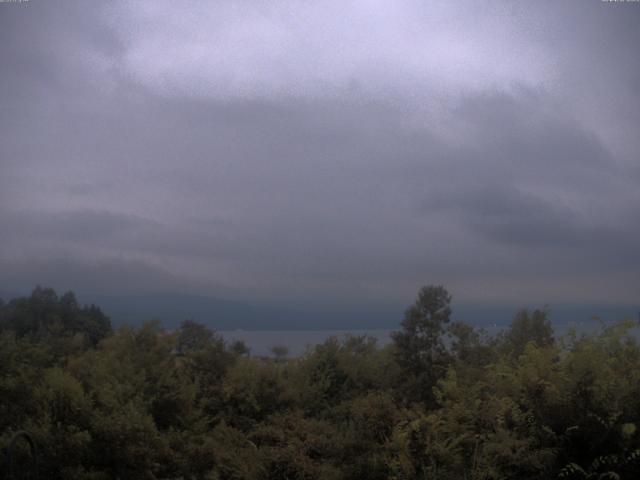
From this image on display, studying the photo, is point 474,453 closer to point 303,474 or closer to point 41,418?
point 303,474

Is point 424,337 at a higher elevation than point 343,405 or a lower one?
higher

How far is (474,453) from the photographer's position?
8.16m

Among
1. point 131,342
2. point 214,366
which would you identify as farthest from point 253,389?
point 131,342

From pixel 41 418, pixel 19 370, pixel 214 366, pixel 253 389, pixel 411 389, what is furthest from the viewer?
pixel 214 366

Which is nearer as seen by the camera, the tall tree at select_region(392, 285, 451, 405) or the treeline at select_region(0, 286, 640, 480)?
the treeline at select_region(0, 286, 640, 480)

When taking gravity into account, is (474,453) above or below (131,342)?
below

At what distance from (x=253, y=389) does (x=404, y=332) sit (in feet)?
12.8

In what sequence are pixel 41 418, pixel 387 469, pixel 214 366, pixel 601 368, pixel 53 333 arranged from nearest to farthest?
pixel 601 368 → pixel 387 469 → pixel 41 418 → pixel 214 366 → pixel 53 333

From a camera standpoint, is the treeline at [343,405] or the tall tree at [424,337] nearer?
the treeline at [343,405]

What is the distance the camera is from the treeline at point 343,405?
7.89m

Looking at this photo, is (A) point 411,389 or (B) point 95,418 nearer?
(B) point 95,418

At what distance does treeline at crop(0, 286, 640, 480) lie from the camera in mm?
7891

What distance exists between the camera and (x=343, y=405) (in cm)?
1345

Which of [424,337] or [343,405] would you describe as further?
[424,337]
